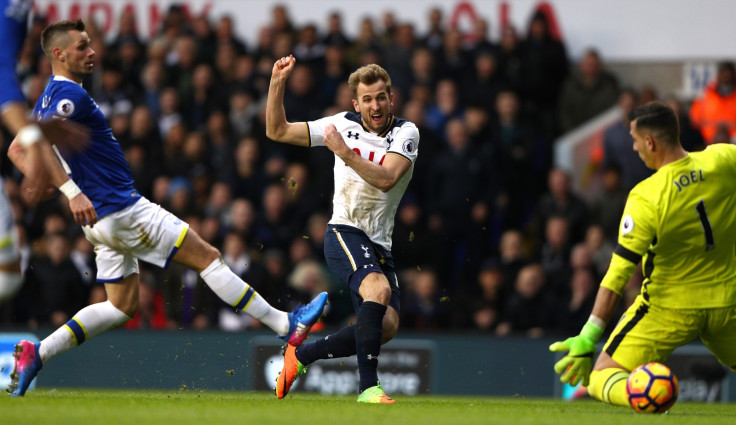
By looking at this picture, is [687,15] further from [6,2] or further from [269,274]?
[6,2]

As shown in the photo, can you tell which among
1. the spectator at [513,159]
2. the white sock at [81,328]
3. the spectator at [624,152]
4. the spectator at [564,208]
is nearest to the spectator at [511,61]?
the spectator at [513,159]

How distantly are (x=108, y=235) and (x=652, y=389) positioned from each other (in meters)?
3.70

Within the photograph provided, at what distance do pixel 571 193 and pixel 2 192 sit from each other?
7.77 metres

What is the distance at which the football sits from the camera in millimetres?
6891

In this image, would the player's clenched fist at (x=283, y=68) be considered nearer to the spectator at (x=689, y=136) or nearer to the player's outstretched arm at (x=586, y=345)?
the player's outstretched arm at (x=586, y=345)

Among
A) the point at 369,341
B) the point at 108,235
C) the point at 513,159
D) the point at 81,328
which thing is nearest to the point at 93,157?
the point at 108,235

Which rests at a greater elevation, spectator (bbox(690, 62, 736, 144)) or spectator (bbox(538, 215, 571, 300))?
spectator (bbox(690, 62, 736, 144))

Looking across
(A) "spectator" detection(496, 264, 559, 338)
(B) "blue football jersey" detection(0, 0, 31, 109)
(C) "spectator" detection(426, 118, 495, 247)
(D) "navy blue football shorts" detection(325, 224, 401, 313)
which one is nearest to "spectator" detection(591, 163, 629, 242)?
(C) "spectator" detection(426, 118, 495, 247)

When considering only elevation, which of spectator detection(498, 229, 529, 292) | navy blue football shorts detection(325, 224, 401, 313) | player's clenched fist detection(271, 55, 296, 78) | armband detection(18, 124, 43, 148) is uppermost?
player's clenched fist detection(271, 55, 296, 78)

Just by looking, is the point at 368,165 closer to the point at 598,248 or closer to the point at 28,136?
the point at 28,136

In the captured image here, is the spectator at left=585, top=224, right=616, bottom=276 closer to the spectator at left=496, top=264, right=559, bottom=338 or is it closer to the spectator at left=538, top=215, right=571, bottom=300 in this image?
the spectator at left=538, top=215, right=571, bottom=300

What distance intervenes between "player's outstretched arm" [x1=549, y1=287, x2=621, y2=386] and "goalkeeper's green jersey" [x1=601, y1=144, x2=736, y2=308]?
0.08 meters

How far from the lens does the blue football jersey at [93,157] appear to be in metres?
7.89

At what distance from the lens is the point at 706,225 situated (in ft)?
23.5
